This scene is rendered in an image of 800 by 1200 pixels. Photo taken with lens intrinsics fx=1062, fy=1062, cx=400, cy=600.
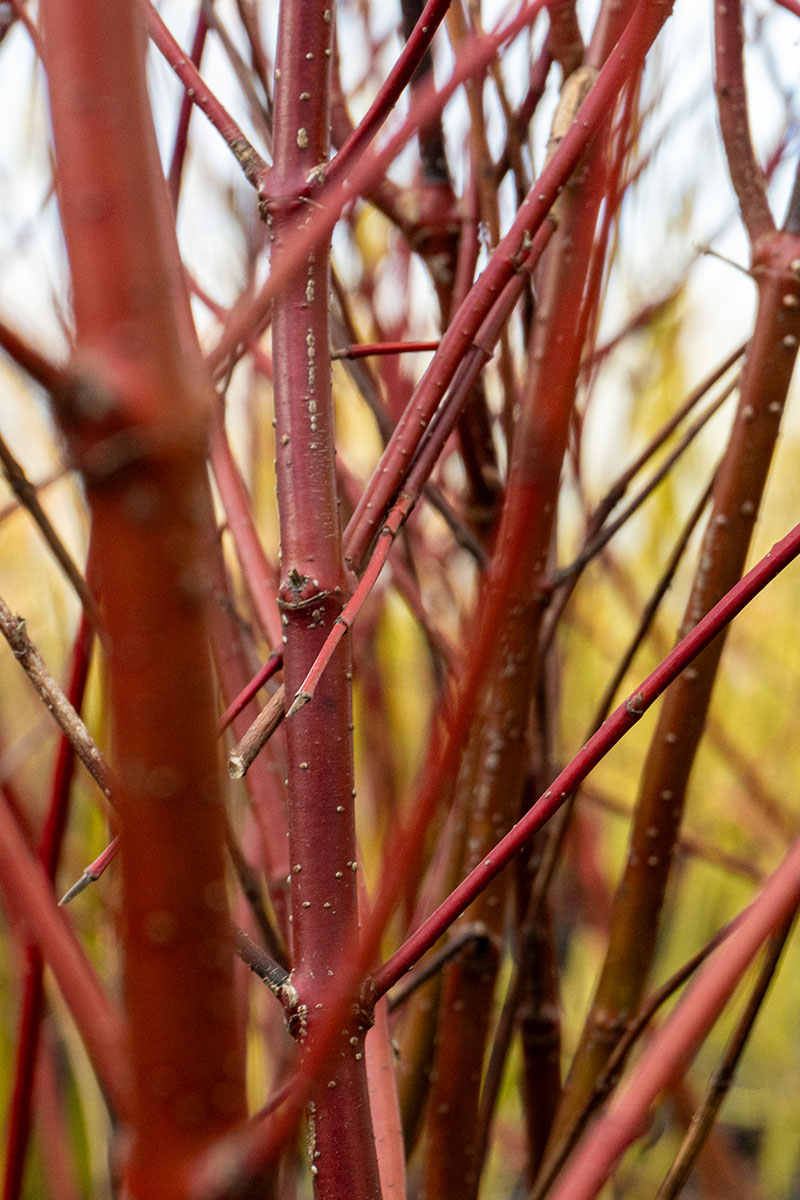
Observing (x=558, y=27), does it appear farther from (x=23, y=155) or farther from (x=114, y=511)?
(x=23, y=155)

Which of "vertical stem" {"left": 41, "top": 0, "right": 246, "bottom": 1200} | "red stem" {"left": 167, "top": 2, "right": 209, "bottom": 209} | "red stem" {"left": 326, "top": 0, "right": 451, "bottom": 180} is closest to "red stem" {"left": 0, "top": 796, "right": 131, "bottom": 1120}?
"vertical stem" {"left": 41, "top": 0, "right": 246, "bottom": 1200}

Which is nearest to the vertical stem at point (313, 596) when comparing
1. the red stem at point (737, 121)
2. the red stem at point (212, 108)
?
the red stem at point (212, 108)

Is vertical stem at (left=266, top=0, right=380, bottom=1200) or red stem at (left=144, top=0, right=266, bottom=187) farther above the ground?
red stem at (left=144, top=0, right=266, bottom=187)

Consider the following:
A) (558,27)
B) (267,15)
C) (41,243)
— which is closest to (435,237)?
(558,27)

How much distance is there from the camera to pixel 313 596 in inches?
15.3

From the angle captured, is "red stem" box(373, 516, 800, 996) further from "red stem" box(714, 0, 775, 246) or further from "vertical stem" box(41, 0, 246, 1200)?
"red stem" box(714, 0, 775, 246)

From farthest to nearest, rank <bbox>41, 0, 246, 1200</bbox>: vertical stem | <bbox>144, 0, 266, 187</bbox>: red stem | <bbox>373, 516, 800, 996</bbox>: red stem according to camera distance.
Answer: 1. <bbox>144, 0, 266, 187</bbox>: red stem
2. <bbox>373, 516, 800, 996</bbox>: red stem
3. <bbox>41, 0, 246, 1200</bbox>: vertical stem

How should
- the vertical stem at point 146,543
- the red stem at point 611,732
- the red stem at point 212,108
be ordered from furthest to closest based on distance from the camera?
the red stem at point 212,108
the red stem at point 611,732
the vertical stem at point 146,543

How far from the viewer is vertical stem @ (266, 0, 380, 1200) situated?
37 cm

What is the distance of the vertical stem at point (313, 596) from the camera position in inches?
14.7

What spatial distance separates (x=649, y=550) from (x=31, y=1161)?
1.23 metres

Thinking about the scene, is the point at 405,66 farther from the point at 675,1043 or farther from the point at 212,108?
the point at 675,1043

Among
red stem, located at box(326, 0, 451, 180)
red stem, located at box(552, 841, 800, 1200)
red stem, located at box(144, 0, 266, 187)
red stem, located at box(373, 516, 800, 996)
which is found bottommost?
red stem, located at box(552, 841, 800, 1200)

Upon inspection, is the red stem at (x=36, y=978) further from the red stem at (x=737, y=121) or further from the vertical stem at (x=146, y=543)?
the red stem at (x=737, y=121)
